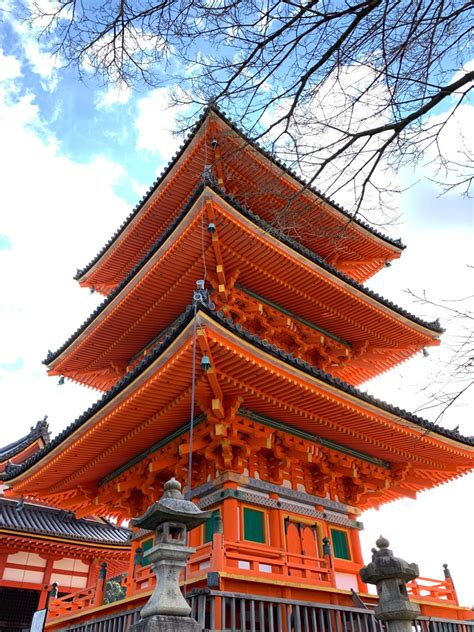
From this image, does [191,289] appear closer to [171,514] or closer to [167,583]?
[171,514]

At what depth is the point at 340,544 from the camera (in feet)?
33.0

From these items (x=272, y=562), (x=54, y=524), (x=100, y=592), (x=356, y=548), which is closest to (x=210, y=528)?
(x=272, y=562)

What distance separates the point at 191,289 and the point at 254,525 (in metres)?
5.53

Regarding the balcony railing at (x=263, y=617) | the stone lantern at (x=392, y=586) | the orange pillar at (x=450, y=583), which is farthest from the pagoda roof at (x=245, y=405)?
the balcony railing at (x=263, y=617)

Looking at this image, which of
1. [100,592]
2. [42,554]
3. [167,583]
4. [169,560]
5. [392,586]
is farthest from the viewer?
[42,554]

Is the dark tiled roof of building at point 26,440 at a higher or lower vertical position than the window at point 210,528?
higher

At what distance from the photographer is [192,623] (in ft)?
16.0

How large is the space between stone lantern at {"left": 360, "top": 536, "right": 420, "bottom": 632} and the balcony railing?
1604 mm

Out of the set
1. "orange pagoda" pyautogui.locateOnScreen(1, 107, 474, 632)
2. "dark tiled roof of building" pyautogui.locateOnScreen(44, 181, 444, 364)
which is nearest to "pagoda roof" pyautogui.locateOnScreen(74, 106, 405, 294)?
"orange pagoda" pyautogui.locateOnScreen(1, 107, 474, 632)

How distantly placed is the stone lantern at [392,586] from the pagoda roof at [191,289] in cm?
585

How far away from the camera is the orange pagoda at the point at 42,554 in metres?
14.8

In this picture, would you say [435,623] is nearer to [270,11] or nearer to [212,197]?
[212,197]

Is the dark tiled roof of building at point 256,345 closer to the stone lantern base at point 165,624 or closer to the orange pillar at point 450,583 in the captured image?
the orange pillar at point 450,583

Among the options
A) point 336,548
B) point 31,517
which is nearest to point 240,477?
point 336,548
